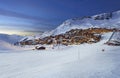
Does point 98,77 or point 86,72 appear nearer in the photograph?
point 98,77

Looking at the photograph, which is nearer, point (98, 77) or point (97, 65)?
point (98, 77)

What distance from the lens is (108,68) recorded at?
12.5 meters

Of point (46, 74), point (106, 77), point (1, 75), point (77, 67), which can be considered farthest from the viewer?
point (1, 75)

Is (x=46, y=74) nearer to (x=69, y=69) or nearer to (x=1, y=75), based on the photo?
(x=69, y=69)

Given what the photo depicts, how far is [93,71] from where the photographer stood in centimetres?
1206

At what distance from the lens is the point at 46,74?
12609 millimetres

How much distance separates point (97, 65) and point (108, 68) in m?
1.15

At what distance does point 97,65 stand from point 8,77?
4663 millimetres

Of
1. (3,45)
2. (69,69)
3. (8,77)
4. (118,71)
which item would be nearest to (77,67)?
(69,69)

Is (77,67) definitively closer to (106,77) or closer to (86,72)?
(86,72)

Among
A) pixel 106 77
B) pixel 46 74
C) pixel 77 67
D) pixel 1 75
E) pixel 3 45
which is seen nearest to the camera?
pixel 106 77

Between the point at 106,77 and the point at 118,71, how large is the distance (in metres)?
1.22

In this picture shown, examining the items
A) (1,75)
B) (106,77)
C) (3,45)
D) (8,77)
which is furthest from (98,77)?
(3,45)

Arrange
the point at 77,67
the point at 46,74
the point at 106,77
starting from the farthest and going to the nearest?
the point at 77,67 → the point at 46,74 → the point at 106,77
